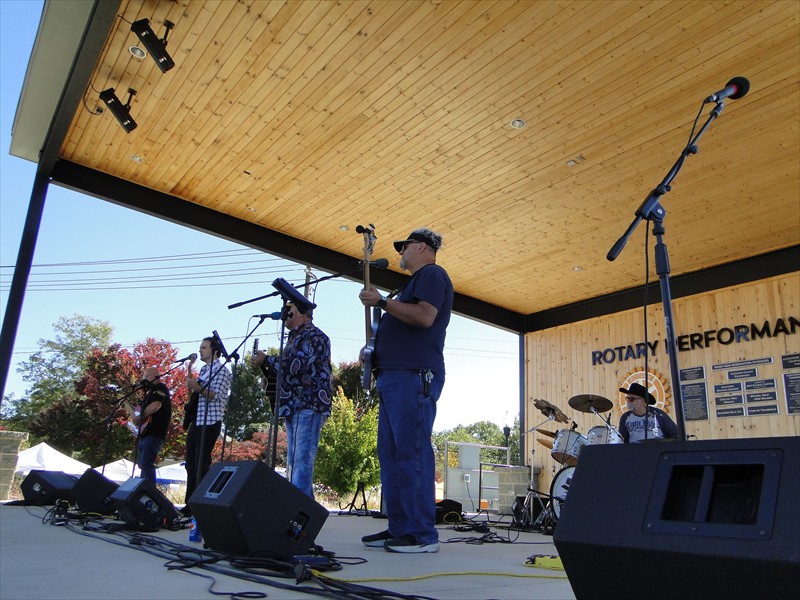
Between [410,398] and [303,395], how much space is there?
90cm

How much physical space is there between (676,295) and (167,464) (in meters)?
12.5

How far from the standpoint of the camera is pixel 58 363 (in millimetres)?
25328

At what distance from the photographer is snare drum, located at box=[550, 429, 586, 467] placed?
5891 millimetres

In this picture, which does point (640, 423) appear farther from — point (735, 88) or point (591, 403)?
point (735, 88)

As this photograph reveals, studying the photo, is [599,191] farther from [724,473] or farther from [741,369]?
[724,473]

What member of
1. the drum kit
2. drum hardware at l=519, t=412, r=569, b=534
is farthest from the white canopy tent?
the drum kit

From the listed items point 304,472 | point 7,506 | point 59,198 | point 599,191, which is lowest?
point 7,506

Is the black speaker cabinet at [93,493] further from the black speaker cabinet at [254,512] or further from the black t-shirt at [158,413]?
the black speaker cabinet at [254,512]

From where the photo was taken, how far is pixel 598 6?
3.81m

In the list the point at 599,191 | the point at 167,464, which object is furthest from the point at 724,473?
the point at 167,464

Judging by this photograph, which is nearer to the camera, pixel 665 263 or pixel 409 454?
pixel 665 263

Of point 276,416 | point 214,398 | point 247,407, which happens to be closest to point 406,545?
point 276,416

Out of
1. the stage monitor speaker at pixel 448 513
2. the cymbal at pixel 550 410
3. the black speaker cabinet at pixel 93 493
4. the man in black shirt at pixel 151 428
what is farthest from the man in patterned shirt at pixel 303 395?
the cymbal at pixel 550 410

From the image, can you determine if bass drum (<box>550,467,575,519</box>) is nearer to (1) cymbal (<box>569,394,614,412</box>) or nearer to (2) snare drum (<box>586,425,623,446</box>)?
(2) snare drum (<box>586,425,623,446</box>)
